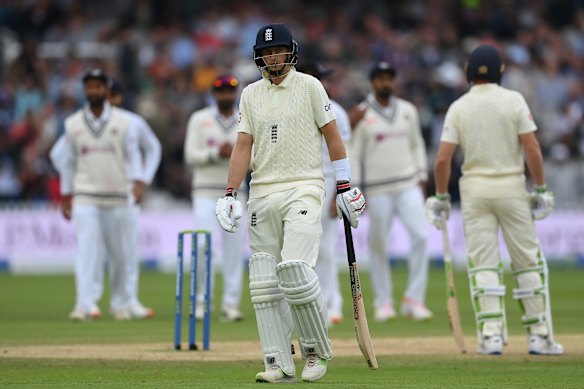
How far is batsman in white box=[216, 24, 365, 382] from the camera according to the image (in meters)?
7.64

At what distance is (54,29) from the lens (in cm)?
2538

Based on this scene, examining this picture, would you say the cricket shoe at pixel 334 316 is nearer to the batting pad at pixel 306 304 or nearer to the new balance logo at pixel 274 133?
the batting pad at pixel 306 304

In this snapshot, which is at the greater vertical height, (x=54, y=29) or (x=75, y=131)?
(x=54, y=29)

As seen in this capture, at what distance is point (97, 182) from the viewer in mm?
13141

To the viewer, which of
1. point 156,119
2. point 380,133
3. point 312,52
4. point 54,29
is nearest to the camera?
point 380,133

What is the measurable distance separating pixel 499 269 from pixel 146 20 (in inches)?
677

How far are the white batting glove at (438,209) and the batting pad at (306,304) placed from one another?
97.9 inches

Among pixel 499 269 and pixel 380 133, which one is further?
pixel 380 133

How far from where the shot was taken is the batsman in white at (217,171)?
42.4 ft

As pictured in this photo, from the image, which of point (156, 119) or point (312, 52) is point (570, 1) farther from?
point (156, 119)

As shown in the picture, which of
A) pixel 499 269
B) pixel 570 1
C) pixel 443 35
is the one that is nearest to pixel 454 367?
pixel 499 269

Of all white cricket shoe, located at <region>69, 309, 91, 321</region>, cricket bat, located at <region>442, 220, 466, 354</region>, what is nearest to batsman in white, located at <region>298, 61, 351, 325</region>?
cricket bat, located at <region>442, 220, 466, 354</region>

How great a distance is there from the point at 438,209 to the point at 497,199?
61 centimetres

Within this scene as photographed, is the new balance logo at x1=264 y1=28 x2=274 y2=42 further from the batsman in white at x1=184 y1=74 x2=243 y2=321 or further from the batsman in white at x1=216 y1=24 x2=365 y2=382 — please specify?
the batsman in white at x1=184 y1=74 x2=243 y2=321
